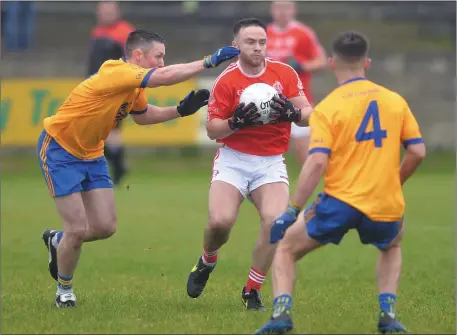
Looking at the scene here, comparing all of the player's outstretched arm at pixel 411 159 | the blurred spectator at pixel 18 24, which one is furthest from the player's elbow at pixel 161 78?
the blurred spectator at pixel 18 24

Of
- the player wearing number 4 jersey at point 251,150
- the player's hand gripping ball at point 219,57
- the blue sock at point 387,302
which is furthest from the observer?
the player wearing number 4 jersey at point 251,150

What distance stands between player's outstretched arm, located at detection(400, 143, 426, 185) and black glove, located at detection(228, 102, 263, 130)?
1575mm

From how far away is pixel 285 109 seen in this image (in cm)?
796

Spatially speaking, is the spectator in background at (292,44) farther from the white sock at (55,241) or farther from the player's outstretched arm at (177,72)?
the player's outstretched arm at (177,72)

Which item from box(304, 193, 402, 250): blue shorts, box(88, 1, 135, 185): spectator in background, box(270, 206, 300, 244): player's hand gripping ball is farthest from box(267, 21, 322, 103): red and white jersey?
box(270, 206, 300, 244): player's hand gripping ball

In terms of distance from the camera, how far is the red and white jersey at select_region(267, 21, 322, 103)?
15359mm

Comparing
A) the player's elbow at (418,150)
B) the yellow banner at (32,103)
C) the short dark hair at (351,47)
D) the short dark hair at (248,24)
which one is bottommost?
the yellow banner at (32,103)

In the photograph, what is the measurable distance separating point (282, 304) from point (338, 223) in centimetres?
63

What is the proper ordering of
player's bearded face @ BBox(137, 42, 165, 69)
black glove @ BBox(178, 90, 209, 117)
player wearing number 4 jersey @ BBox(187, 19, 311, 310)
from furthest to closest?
black glove @ BBox(178, 90, 209, 117)
player's bearded face @ BBox(137, 42, 165, 69)
player wearing number 4 jersey @ BBox(187, 19, 311, 310)

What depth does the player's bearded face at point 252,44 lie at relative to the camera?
8180 mm

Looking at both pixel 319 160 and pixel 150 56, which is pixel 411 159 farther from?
pixel 150 56

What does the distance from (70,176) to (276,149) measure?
1695 mm

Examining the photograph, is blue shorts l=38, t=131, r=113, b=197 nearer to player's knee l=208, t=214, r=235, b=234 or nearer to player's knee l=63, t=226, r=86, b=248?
player's knee l=63, t=226, r=86, b=248

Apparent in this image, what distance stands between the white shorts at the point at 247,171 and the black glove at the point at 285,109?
51 centimetres
